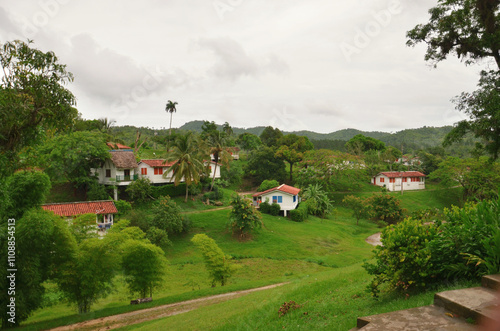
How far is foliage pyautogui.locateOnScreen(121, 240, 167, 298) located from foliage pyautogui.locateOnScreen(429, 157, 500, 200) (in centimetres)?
4677

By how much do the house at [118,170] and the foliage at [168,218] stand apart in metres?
10.9

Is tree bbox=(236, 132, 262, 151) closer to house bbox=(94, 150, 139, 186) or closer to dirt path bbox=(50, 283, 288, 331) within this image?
house bbox=(94, 150, 139, 186)

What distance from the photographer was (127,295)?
19.9 meters

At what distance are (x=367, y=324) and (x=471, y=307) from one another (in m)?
1.72

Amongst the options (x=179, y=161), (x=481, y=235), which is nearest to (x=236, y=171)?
(x=179, y=161)

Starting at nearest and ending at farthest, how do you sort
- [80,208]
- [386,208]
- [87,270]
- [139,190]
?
[87,270], [80,208], [139,190], [386,208]

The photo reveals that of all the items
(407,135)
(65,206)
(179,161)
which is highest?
(407,135)

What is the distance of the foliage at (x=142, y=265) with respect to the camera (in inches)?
640

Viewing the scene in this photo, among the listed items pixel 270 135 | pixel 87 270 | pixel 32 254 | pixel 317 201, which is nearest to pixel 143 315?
pixel 87 270

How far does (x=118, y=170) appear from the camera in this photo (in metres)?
40.1

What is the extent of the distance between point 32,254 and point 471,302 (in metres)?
15.6

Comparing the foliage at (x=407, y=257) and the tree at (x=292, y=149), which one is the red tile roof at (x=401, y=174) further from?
the foliage at (x=407, y=257)

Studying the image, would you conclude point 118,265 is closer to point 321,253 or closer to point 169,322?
point 169,322

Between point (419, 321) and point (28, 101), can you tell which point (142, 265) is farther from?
point (419, 321)
